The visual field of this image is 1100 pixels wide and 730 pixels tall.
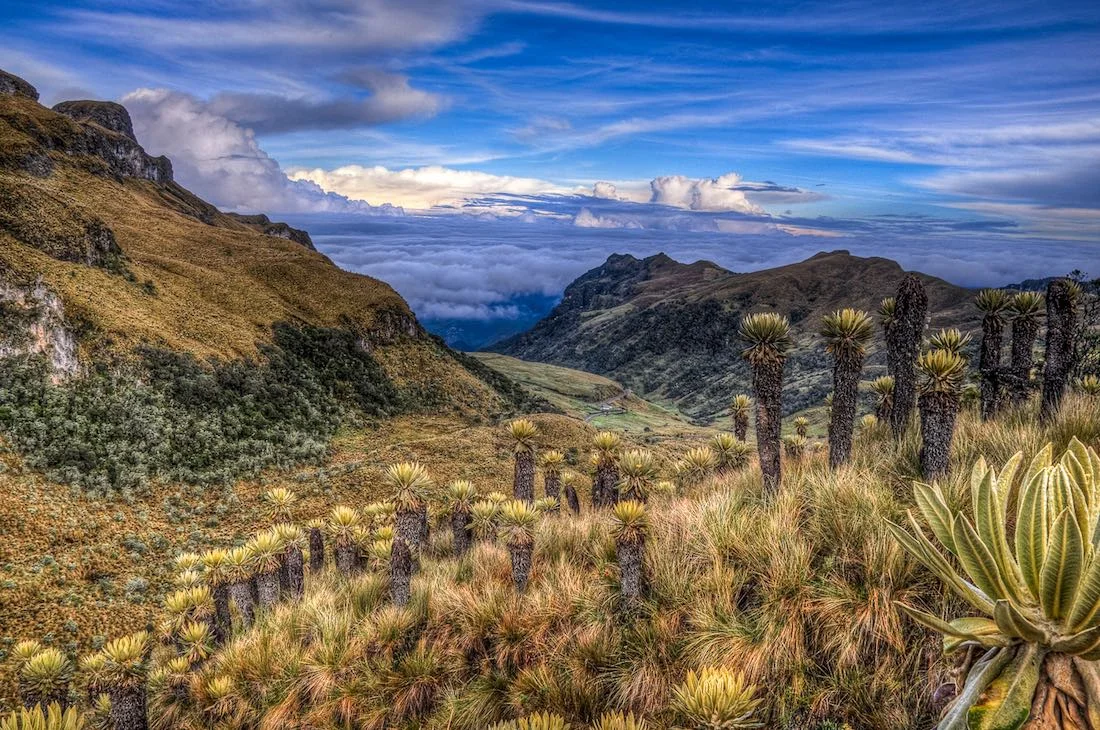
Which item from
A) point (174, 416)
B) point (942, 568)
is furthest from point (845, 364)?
point (174, 416)

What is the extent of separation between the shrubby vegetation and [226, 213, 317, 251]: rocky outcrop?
8795cm

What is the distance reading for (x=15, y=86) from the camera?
317 ft

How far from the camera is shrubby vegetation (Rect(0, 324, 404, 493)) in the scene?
27.5 metres

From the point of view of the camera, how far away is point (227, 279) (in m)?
57.4

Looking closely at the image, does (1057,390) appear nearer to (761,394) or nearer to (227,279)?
(761,394)

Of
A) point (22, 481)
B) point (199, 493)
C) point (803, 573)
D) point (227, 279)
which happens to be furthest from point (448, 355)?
point (803, 573)

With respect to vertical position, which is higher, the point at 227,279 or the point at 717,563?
the point at 227,279

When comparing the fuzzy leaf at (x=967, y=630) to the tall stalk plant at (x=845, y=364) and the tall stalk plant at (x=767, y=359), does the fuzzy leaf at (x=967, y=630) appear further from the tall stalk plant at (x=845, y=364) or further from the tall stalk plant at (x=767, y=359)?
the tall stalk plant at (x=845, y=364)

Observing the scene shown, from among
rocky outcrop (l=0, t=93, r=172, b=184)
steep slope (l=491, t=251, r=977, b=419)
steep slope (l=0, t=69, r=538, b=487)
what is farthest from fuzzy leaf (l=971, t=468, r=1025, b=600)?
steep slope (l=491, t=251, r=977, b=419)

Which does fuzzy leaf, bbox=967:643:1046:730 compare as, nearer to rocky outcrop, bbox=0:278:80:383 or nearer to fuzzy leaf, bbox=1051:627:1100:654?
fuzzy leaf, bbox=1051:627:1100:654

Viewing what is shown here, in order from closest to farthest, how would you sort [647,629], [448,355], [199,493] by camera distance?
[647,629] → [199,493] → [448,355]

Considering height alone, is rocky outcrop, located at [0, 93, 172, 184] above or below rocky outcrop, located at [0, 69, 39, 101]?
below

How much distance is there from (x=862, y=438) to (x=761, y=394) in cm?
333

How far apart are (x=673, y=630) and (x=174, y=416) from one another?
38.9 metres
